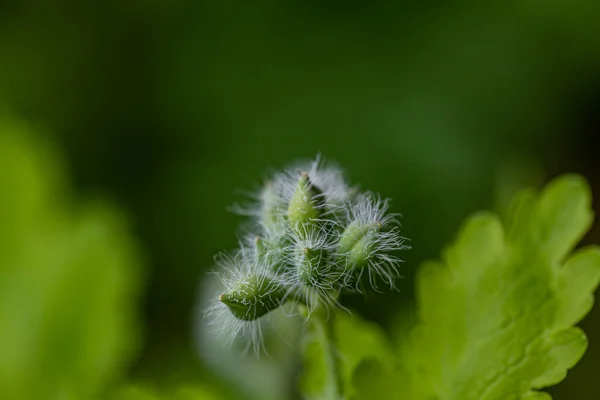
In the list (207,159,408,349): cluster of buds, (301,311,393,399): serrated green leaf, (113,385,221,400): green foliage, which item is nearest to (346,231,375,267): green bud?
(207,159,408,349): cluster of buds

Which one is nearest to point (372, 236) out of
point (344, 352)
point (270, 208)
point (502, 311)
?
point (270, 208)

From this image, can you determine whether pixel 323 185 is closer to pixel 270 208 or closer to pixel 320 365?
pixel 270 208

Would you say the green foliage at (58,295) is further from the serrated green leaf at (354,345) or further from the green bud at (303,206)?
the green bud at (303,206)

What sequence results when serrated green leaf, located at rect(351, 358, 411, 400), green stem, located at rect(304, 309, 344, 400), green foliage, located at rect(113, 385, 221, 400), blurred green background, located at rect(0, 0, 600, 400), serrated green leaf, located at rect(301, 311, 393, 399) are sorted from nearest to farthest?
1. green stem, located at rect(304, 309, 344, 400)
2. serrated green leaf, located at rect(351, 358, 411, 400)
3. serrated green leaf, located at rect(301, 311, 393, 399)
4. green foliage, located at rect(113, 385, 221, 400)
5. blurred green background, located at rect(0, 0, 600, 400)

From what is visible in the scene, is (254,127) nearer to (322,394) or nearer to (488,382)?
(322,394)

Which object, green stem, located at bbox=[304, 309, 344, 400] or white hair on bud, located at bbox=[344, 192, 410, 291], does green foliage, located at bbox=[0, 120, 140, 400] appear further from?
white hair on bud, located at bbox=[344, 192, 410, 291]

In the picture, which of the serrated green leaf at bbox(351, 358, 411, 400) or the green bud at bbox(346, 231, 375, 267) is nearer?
the green bud at bbox(346, 231, 375, 267)
